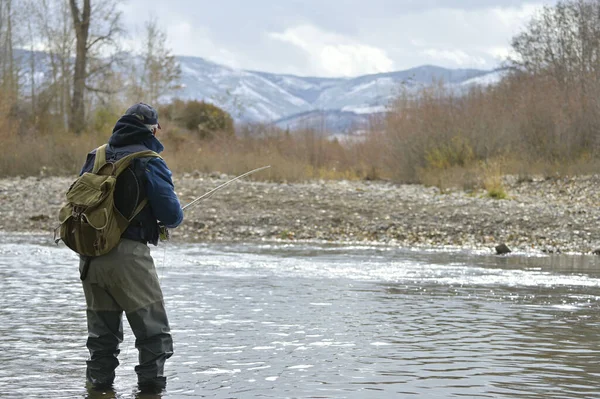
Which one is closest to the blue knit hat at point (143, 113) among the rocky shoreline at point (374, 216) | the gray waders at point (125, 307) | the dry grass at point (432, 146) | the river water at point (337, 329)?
the gray waders at point (125, 307)

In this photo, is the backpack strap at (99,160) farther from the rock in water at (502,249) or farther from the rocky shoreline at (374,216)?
the rocky shoreline at (374,216)

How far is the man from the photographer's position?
5711mm

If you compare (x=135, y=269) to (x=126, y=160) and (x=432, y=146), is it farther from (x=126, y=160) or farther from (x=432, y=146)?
(x=432, y=146)

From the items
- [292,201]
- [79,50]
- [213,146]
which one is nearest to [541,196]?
[292,201]

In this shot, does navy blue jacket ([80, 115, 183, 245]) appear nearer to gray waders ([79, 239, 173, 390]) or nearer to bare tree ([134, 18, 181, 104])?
gray waders ([79, 239, 173, 390])

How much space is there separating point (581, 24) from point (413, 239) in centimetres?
2659

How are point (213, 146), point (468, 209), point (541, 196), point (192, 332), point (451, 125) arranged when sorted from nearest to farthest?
point (192, 332) < point (468, 209) < point (541, 196) < point (451, 125) < point (213, 146)

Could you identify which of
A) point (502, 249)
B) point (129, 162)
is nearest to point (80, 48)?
point (502, 249)

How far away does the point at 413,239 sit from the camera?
19.2 meters

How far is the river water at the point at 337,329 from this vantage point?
Answer: 21.2 ft

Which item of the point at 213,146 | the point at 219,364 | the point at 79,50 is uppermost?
the point at 79,50

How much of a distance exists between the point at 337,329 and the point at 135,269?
11.2 ft

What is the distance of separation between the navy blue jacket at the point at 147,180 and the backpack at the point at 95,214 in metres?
0.07

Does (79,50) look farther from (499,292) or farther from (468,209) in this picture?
(499,292)
